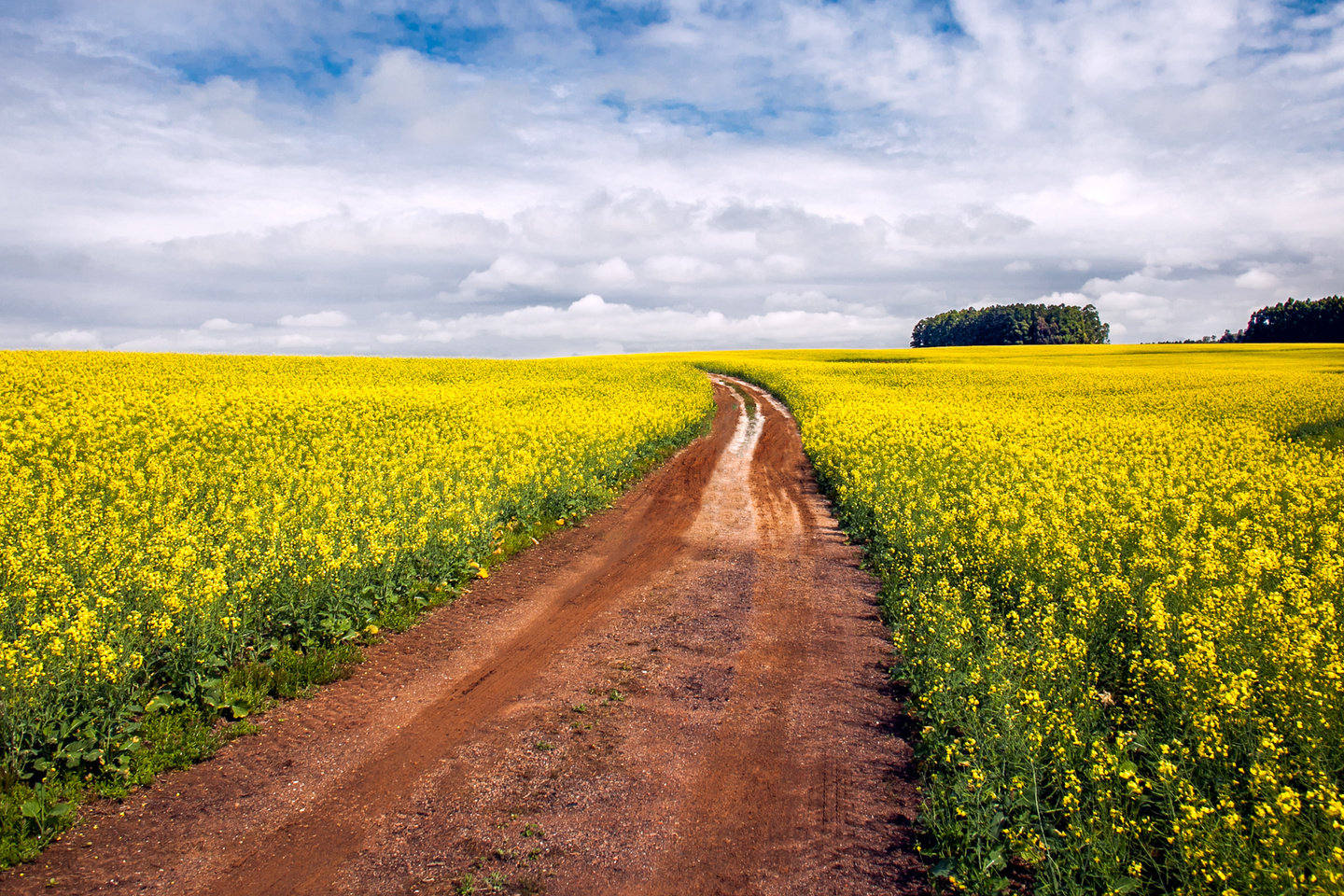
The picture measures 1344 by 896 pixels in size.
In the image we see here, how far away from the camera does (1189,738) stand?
5.62m

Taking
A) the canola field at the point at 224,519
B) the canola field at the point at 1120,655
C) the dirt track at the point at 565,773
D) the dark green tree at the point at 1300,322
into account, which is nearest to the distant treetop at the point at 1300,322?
the dark green tree at the point at 1300,322

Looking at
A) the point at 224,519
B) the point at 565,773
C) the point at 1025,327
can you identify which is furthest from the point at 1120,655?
the point at 1025,327

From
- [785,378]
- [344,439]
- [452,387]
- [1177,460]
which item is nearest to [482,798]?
[344,439]

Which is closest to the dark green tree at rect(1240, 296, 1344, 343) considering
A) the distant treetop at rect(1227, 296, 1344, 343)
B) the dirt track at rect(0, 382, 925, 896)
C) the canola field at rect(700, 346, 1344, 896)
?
the distant treetop at rect(1227, 296, 1344, 343)

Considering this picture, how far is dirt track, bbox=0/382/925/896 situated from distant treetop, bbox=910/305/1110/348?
13220 centimetres

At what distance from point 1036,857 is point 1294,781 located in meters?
2.50

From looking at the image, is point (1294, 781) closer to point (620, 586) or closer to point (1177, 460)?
point (620, 586)

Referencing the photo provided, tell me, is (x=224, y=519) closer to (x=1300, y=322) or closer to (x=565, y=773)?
(x=565, y=773)

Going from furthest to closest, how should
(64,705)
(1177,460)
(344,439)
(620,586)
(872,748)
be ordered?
1. (344,439)
2. (1177,460)
3. (620,586)
4. (872,748)
5. (64,705)

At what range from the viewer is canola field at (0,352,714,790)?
19.8 feet

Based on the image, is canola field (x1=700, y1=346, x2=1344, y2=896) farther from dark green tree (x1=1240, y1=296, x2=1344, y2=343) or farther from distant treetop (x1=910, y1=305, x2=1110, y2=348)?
distant treetop (x1=910, y1=305, x2=1110, y2=348)

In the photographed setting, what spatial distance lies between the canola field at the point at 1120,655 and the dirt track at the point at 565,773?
0.78 m

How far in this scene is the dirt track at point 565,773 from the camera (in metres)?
4.79

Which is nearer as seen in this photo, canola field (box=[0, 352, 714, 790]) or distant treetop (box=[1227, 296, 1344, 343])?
canola field (box=[0, 352, 714, 790])
